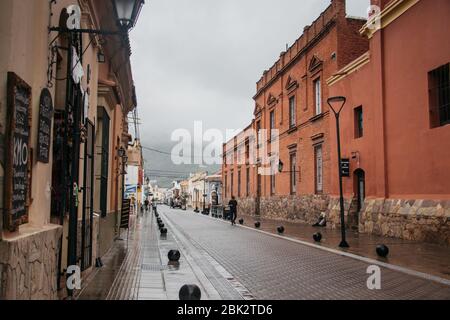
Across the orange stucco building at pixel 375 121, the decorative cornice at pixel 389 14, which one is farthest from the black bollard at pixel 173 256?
the decorative cornice at pixel 389 14

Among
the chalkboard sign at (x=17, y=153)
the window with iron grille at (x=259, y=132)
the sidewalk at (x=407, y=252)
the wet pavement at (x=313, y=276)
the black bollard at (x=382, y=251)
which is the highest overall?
the window with iron grille at (x=259, y=132)

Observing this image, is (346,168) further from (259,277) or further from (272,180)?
(272,180)

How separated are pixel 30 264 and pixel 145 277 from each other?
3.94 m

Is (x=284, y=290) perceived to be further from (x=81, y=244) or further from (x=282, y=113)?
(x=282, y=113)

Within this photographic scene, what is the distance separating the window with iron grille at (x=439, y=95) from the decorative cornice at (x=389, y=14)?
8.98 feet

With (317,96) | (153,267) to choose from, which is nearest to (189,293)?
(153,267)

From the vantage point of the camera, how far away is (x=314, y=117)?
2575cm

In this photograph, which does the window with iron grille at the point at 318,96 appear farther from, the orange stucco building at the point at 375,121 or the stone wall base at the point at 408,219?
the stone wall base at the point at 408,219

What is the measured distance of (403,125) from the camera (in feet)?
52.1

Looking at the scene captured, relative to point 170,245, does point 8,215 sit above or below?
above

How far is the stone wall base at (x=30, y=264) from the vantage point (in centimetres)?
379

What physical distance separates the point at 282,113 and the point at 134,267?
24411 mm

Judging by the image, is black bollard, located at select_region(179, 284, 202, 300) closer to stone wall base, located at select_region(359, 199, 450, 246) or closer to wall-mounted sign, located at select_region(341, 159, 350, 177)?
stone wall base, located at select_region(359, 199, 450, 246)
